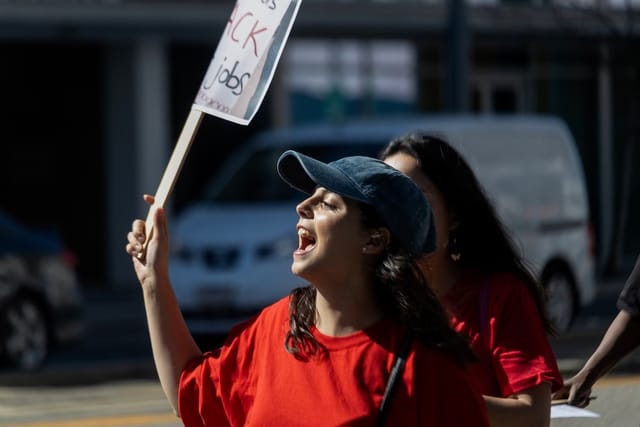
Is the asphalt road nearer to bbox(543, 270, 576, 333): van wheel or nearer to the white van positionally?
bbox(543, 270, 576, 333): van wheel

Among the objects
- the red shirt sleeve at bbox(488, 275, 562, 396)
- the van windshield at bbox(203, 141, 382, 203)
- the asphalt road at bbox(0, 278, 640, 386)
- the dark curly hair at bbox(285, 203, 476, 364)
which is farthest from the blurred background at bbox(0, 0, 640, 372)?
the dark curly hair at bbox(285, 203, 476, 364)

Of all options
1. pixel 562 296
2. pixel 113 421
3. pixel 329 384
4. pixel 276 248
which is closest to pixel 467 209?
pixel 329 384

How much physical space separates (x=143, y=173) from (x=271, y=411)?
18.5m

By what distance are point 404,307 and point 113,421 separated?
6.24m

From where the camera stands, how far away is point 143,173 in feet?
69.6

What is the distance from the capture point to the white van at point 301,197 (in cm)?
1233

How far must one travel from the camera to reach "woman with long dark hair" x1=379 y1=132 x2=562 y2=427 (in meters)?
3.32

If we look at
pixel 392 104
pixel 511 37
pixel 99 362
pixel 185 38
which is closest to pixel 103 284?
pixel 185 38

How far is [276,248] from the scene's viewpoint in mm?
12258

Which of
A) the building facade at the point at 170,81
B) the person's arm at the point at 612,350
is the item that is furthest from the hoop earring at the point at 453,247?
the building facade at the point at 170,81

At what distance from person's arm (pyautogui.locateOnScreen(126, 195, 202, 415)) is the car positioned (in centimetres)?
884

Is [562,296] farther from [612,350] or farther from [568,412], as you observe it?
[568,412]

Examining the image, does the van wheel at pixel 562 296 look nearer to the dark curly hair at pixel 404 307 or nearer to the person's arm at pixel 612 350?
the person's arm at pixel 612 350

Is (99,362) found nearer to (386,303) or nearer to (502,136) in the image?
(502,136)
